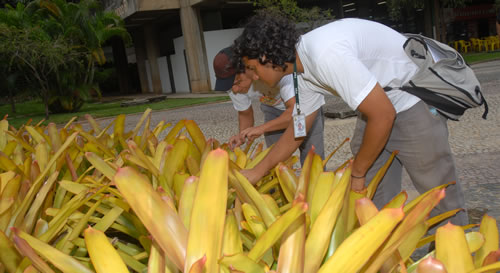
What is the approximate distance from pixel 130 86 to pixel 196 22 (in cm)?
1348

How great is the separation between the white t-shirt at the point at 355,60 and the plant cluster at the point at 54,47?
657 inches

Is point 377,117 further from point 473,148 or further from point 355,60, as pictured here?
point 473,148

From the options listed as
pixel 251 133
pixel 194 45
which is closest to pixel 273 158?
pixel 251 133

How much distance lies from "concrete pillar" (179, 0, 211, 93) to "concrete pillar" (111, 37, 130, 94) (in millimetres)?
12204

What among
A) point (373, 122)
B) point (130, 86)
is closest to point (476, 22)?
point (130, 86)

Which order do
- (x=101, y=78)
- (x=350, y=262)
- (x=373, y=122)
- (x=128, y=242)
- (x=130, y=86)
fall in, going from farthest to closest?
(x=130, y=86)
(x=101, y=78)
(x=373, y=122)
(x=128, y=242)
(x=350, y=262)

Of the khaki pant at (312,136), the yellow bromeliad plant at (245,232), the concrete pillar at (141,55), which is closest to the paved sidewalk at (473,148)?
the khaki pant at (312,136)

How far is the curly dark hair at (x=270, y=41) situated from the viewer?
5.99 feet

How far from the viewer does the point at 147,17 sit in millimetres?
25109

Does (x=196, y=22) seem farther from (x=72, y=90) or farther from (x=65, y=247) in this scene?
(x=65, y=247)

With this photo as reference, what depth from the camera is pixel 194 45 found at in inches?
878

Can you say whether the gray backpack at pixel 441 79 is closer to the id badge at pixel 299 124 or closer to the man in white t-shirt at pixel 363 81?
the man in white t-shirt at pixel 363 81

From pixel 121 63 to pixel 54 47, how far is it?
16.1m

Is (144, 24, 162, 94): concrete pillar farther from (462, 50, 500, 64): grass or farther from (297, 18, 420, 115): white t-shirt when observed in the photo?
(297, 18, 420, 115): white t-shirt
